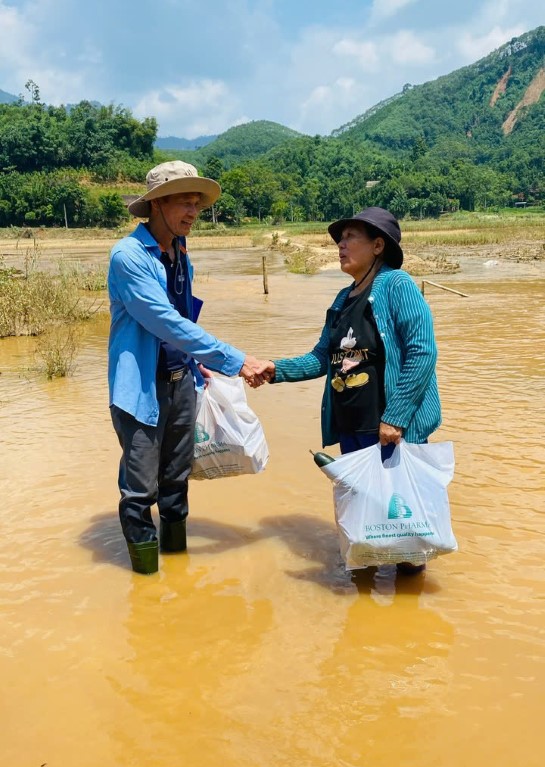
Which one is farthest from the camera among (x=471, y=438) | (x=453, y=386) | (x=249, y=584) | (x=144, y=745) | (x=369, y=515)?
(x=453, y=386)

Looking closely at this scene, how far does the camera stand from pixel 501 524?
3.73 m

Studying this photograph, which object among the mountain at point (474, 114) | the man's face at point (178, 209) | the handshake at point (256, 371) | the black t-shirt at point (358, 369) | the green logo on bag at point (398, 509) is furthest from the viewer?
the mountain at point (474, 114)

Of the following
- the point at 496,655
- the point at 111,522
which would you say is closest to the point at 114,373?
the point at 111,522

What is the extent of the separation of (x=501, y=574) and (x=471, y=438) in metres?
2.18

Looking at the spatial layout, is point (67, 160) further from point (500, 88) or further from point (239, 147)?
point (500, 88)

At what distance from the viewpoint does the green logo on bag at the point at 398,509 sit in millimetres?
2689

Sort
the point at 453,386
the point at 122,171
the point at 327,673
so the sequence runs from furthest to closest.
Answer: the point at 122,171, the point at 453,386, the point at 327,673

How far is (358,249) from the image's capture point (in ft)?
9.31

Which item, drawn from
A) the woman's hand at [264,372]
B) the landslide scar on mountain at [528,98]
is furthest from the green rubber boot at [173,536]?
the landslide scar on mountain at [528,98]

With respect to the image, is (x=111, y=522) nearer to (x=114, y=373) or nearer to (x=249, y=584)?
(x=249, y=584)

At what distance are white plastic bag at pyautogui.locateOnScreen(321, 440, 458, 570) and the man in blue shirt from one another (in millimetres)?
685

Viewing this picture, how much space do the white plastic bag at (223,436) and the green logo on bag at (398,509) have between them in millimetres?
819

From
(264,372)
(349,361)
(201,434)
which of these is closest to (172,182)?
(264,372)

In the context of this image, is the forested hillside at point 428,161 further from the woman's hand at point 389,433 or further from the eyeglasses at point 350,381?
the woman's hand at point 389,433
